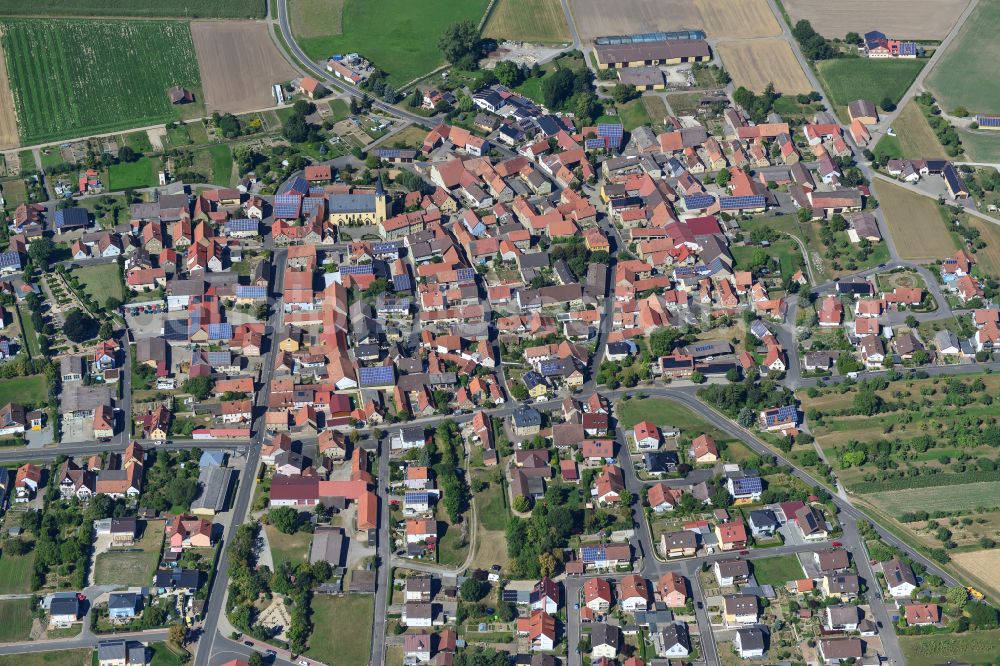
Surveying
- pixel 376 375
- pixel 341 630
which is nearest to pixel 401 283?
pixel 376 375

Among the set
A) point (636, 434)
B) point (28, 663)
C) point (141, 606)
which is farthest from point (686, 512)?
point (28, 663)

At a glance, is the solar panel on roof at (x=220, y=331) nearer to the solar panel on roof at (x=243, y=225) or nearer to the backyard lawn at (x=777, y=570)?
the solar panel on roof at (x=243, y=225)

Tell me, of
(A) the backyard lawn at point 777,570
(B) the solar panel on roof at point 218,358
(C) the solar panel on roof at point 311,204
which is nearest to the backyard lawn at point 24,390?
(B) the solar panel on roof at point 218,358

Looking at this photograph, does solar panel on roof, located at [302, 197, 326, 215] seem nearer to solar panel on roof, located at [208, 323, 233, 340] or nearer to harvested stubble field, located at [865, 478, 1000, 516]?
solar panel on roof, located at [208, 323, 233, 340]

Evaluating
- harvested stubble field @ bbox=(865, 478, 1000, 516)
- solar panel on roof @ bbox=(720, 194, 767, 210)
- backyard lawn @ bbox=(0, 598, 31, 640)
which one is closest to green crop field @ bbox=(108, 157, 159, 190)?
backyard lawn @ bbox=(0, 598, 31, 640)

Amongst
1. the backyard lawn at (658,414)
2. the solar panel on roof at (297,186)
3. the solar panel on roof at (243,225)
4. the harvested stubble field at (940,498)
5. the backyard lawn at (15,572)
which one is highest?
the solar panel on roof at (297,186)

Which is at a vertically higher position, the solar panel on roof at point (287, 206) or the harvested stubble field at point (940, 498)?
the solar panel on roof at point (287, 206)
